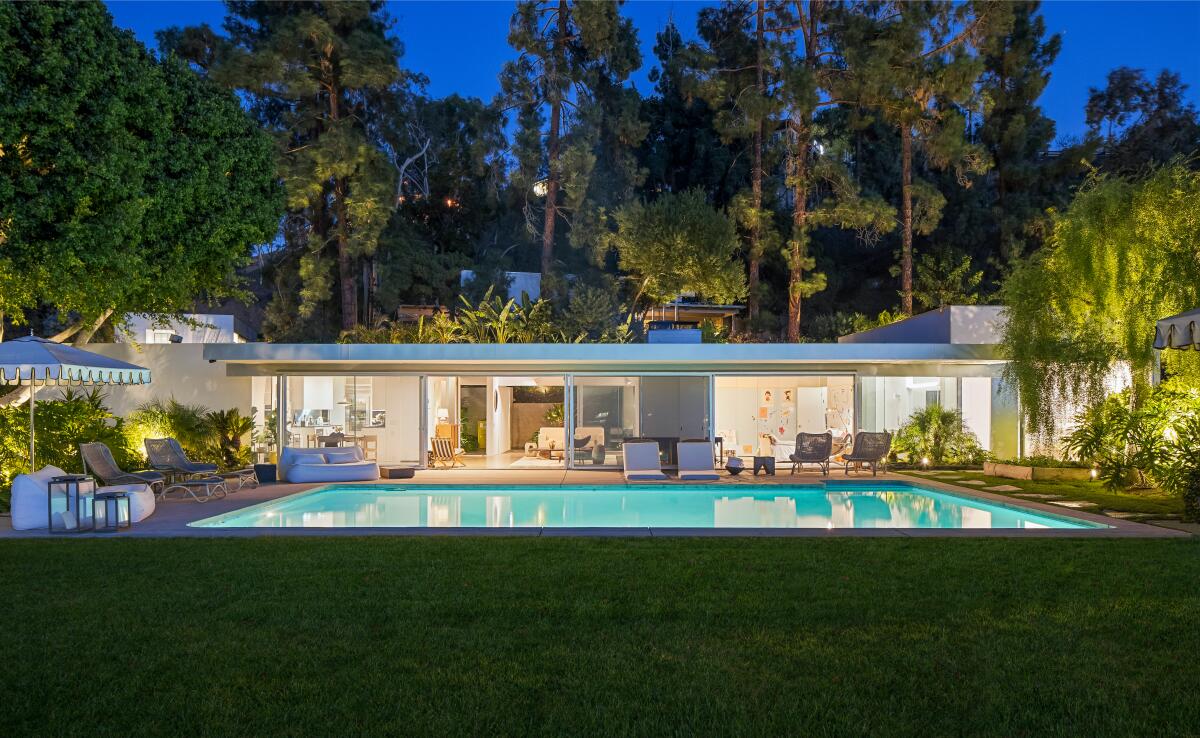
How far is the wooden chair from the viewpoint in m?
16.2

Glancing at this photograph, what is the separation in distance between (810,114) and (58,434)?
64.9 feet

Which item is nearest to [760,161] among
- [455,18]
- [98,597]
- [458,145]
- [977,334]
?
[458,145]

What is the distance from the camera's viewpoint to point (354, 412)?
16375 millimetres

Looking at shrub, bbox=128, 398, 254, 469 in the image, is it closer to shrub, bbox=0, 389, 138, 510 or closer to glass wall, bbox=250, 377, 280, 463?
shrub, bbox=0, 389, 138, 510

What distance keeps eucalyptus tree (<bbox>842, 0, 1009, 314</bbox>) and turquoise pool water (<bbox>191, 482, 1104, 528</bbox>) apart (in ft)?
44.1

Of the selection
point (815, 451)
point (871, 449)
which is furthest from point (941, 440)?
point (815, 451)

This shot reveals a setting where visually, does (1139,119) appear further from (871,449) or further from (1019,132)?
(871,449)

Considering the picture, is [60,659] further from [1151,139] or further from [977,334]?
[1151,139]

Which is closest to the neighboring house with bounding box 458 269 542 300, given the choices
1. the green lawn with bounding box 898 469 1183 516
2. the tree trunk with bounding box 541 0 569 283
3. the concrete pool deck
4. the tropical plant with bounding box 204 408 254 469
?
the tree trunk with bounding box 541 0 569 283

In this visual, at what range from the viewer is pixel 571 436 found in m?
16.0

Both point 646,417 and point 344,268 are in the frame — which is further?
point 344,268

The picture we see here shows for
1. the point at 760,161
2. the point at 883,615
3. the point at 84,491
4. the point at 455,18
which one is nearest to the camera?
the point at 883,615

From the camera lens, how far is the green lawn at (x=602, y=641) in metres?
3.74

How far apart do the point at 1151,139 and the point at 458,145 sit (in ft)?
71.3
